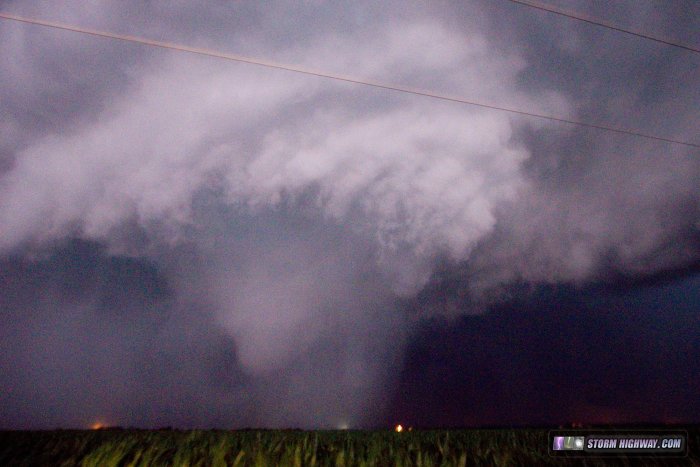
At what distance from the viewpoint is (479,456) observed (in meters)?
5.73

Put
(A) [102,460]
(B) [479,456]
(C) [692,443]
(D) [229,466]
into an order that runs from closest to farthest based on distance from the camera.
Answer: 1. (A) [102,460]
2. (D) [229,466]
3. (B) [479,456]
4. (C) [692,443]

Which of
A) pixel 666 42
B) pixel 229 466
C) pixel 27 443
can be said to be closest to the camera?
pixel 229 466

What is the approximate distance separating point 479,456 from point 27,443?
23.5 feet

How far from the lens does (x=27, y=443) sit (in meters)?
7.17

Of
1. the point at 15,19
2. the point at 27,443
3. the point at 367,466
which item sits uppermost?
the point at 15,19

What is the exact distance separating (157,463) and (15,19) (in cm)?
624

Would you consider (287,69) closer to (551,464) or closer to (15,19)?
(15,19)

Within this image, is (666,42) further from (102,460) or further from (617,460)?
(102,460)

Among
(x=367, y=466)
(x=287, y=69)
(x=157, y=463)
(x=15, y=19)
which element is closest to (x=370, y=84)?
(x=287, y=69)

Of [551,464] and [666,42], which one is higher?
[666,42]

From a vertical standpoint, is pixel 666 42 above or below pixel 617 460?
above

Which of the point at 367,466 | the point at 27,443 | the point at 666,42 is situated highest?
the point at 666,42

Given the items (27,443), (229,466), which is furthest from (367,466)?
(27,443)

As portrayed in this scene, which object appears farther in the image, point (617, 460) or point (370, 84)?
point (370, 84)
